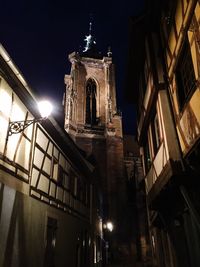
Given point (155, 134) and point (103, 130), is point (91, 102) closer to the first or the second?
point (103, 130)

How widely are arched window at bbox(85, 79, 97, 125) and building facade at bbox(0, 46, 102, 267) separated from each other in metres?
21.0

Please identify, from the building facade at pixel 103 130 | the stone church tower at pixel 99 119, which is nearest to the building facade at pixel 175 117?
the building facade at pixel 103 130

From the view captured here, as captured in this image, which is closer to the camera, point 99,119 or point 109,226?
point 109,226

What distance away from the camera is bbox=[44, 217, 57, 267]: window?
8.19 m

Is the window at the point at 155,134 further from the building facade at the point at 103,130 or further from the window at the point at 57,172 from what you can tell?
the building facade at the point at 103,130

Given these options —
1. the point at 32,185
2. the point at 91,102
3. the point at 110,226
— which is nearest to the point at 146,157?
the point at 32,185

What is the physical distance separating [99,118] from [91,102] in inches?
116

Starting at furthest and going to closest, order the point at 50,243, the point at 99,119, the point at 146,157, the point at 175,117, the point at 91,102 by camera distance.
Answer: the point at 91,102
the point at 99,119
the point at 146,157
the point at 50,243
the point at 175,117

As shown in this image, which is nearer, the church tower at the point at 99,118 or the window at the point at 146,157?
the window at the point at 146,157

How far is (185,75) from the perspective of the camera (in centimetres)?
668

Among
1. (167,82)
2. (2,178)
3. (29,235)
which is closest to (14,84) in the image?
(2,178)

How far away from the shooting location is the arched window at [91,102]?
108ft

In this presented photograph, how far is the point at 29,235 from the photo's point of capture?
22.3ft

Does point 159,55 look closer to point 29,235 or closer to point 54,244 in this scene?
point 29,235
